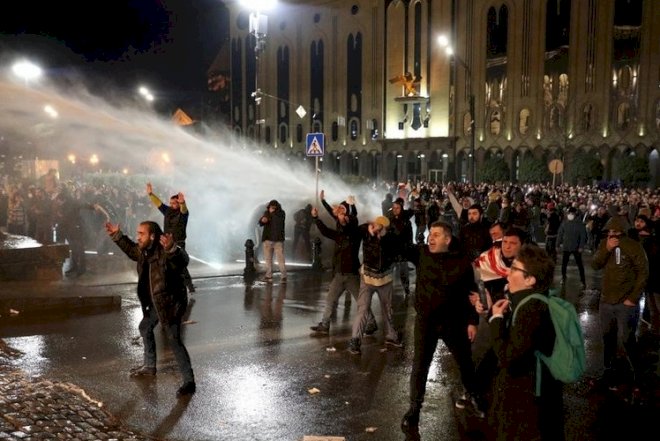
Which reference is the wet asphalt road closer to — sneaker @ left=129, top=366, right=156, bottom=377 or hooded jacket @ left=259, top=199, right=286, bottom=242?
sneaker @ left=129, top=366, right=156, bottom=377

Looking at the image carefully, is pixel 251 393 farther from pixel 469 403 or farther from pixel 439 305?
pixel 439 305

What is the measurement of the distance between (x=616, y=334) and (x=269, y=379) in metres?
3.71

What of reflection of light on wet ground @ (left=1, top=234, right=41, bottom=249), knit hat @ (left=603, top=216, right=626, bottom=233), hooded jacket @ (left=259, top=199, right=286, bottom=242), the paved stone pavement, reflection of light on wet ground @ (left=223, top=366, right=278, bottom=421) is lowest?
reflection of light on wet ground @ (left=223, top=366, right=278, bottom=421)

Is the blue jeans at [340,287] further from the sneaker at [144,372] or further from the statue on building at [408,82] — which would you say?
the statue on building at [408,82]

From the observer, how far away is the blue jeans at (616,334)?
6.54 metres

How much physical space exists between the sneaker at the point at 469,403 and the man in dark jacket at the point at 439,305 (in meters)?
0.62

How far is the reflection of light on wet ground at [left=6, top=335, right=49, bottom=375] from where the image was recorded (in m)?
7.02

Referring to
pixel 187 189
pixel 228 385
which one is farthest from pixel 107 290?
pixel 187 189

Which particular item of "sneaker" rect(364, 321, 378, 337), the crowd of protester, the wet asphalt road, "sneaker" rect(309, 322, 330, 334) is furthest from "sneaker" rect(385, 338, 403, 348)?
"sneaker" rect(309, 322, 330, 334)

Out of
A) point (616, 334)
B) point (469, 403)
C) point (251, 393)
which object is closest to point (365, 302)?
point (251, 393)

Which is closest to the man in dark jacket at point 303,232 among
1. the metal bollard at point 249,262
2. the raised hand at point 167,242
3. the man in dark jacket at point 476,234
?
the metal bollard at point 249,262

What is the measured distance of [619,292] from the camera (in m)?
6.49

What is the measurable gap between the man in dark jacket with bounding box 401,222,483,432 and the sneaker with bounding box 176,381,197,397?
2167mm

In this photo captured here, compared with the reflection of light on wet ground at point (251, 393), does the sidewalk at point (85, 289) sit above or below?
above
